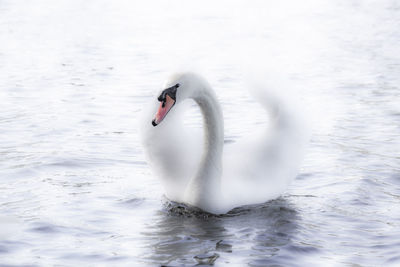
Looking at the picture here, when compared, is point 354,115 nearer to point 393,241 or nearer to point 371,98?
point 371,98

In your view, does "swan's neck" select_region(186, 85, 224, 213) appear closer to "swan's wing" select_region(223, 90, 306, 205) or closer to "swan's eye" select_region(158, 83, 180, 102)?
"swan's wing" select_region(223, 90, 306, 205)

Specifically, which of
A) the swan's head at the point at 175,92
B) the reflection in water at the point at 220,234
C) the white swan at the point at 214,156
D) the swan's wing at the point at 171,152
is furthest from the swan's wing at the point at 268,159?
the swan's head at the point at 175,92

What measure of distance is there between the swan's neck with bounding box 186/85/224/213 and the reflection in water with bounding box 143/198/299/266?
0.55 feet

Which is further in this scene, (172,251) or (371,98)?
(371,98)

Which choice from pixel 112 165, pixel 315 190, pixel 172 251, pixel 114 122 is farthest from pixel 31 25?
pixel 172 251

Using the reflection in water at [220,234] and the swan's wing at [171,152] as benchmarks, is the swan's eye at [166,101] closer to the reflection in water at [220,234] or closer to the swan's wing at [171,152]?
the swan's wing at [171,152]

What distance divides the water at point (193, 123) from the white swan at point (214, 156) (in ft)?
0.56

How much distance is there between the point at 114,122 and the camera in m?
10.6

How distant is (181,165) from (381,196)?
1.91 metres

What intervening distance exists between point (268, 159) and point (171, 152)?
0.88m

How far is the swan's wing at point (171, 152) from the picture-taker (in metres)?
7.12

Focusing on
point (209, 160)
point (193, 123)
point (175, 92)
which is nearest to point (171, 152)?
point (209, 160)

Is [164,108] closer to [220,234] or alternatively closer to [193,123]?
[220,234]

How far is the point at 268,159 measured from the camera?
7406mm
